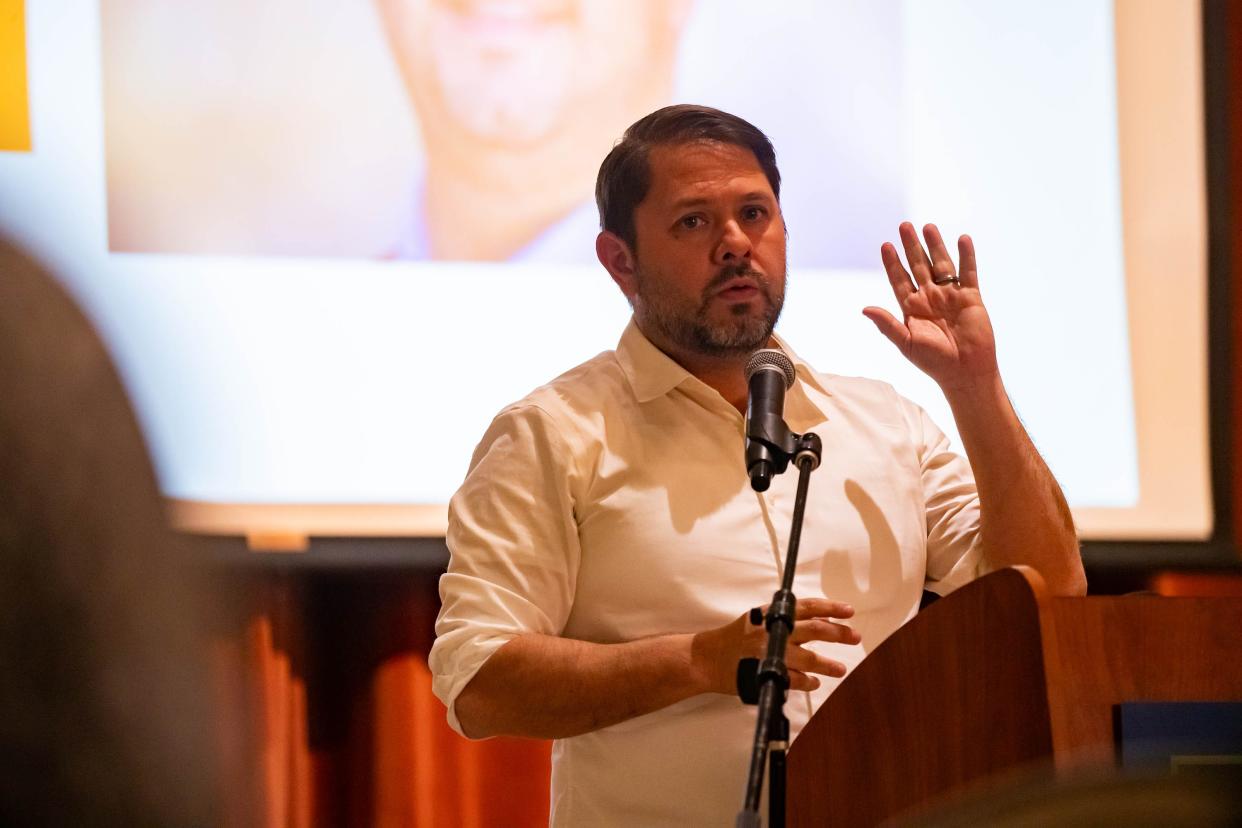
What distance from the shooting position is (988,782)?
3.69 ft

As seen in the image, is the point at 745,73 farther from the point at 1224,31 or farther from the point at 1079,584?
the point at 1079,584

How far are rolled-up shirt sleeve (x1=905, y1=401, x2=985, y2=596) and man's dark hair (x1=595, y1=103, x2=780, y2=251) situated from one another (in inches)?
18.8

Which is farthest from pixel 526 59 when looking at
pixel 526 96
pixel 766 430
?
pixel 766 430

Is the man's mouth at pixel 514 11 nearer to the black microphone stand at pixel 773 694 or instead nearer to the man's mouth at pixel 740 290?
the man's mouth at pixel 740 290

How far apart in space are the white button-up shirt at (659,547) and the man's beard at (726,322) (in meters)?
0.05

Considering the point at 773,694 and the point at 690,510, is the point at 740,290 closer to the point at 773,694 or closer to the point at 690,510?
the point at 690,510

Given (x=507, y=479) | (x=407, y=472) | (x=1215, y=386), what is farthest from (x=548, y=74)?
(x=1215, y=386)

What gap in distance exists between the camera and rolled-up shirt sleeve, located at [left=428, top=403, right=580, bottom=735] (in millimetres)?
1753

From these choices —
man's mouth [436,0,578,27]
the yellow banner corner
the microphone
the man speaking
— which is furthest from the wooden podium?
the yellow banner corner

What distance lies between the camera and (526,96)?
105 inches

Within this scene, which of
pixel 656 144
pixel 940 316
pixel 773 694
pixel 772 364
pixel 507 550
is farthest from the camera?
pixel 656 144

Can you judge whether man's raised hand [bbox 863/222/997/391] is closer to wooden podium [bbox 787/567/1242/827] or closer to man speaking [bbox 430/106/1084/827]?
man speaking [bbox 430/106/1084/827]

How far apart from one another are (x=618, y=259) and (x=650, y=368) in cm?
23

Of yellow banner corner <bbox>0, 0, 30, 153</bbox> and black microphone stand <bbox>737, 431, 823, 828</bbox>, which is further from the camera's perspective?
yellow banner corner <bbox>0, 0, 30, 153</bbox>
